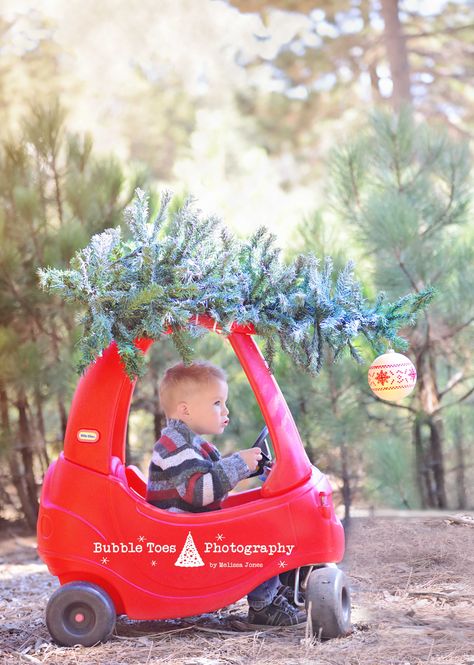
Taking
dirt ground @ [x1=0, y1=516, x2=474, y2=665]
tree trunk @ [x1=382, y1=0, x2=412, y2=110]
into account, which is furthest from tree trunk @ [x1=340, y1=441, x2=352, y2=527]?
tree trunk @ [x1=382, y1=0, x2=412, y2=110]

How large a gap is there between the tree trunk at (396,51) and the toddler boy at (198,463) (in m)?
7.30

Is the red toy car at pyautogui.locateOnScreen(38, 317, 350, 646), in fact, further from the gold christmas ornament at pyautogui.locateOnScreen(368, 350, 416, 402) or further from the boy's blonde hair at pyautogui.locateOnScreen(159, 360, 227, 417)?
the gold christmas ornament at pyautogui.locateOnScreen(368, 350, 416, 402)

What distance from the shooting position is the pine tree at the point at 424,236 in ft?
14.9

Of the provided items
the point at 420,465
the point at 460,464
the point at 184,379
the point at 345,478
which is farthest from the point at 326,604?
the point at 460,464

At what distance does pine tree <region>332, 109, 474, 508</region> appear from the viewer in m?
4.53

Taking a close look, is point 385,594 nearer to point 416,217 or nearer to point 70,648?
point 70,648

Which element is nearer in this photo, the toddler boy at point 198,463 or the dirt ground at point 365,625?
the dirt ground at point 365,625

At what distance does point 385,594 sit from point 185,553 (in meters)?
0.85

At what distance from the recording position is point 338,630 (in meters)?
2.46

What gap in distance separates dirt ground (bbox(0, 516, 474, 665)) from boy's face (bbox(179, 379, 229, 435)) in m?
0.62

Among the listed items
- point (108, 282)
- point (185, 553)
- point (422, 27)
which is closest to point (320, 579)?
point (185, 553)

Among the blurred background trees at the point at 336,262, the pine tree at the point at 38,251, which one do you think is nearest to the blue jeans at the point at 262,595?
the blurred background trees at the point at 336,262

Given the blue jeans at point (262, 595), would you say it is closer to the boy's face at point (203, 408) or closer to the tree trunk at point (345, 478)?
the boy's face at point (203, 408)

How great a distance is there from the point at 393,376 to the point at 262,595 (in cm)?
77
